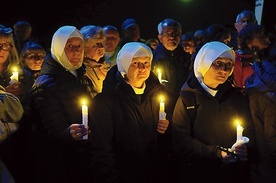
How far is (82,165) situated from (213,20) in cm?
1004

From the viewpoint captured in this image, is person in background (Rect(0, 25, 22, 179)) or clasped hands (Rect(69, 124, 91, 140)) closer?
clasped hands (Rect(69, 124, 91, 140))

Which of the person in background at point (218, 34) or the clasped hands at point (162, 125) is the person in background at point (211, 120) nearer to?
the clasped hands at point (162, 125)

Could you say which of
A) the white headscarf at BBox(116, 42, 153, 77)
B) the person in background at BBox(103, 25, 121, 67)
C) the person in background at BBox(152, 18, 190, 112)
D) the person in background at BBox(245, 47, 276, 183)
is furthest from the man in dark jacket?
the person in background at BBox(152, 18, 190, 112)

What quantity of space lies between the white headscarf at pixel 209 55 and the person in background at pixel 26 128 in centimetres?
178

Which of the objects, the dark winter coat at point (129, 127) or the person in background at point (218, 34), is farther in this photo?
the person in background at point (218, 34)

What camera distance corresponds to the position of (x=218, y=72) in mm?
3689

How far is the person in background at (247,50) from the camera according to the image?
Result: 4.93 metres

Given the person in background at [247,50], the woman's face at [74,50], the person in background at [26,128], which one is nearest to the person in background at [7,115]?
the person in background at [26,128]

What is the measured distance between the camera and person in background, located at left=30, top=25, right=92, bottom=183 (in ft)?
12.1

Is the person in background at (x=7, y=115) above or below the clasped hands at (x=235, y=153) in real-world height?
above

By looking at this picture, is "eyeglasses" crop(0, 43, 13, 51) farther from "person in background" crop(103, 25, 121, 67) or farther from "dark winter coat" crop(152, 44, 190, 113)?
"dark winter coat" crop(152, 44, 190, 113)

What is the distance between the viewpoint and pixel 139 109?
3.66m

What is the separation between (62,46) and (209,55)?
1502 mm

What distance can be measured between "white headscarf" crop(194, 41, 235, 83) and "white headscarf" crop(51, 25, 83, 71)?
126 cm
